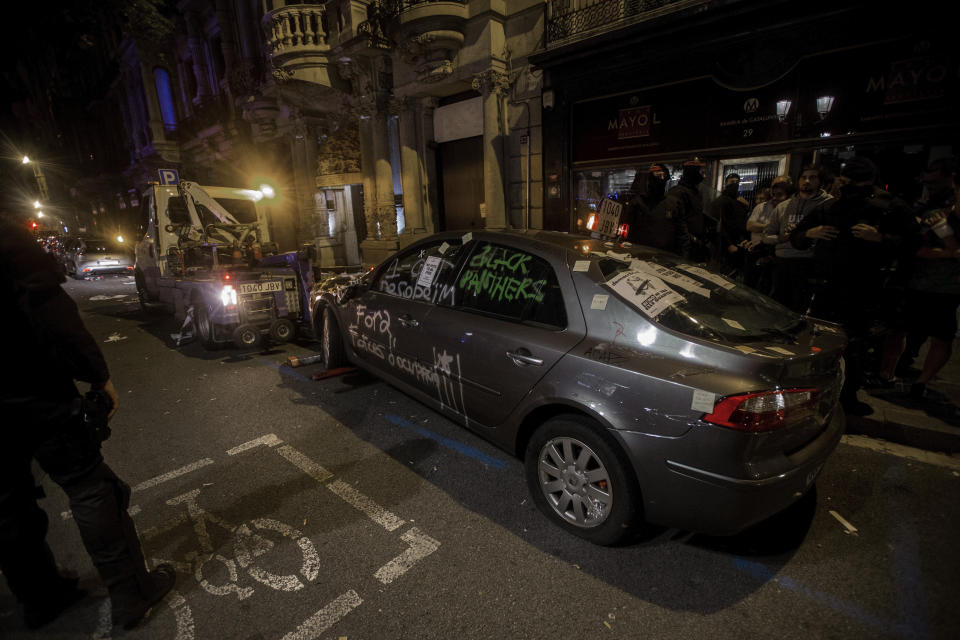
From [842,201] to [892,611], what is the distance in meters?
3.58

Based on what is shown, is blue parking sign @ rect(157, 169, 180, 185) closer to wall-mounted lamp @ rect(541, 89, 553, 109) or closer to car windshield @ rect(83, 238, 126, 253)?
wall-mounted lamp @ rect(541, 89, 553, 109)

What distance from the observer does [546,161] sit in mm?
10117

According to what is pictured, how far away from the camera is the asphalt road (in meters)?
2.01

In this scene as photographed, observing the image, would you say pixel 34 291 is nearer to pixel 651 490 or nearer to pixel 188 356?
pixel 651 490

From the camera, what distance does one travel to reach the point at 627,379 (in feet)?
7.14

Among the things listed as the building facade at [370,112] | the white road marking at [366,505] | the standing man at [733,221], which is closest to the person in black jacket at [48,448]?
the white road marking at [366,505]

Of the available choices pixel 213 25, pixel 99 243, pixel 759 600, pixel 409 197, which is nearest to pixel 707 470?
pixel 759 600

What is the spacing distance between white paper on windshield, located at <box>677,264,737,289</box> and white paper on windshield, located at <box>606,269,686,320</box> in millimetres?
474

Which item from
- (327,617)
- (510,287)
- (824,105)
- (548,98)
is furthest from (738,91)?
Answer: (327,617)

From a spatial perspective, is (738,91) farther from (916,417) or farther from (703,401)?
(703,401)

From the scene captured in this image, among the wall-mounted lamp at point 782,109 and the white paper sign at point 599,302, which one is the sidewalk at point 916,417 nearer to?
the white paper sign at point 599,302

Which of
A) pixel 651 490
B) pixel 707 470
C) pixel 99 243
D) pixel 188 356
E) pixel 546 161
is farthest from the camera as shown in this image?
pixel 99 243

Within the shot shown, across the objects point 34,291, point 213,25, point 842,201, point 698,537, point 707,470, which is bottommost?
point 698,537

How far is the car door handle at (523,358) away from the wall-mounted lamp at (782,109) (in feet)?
24.6
